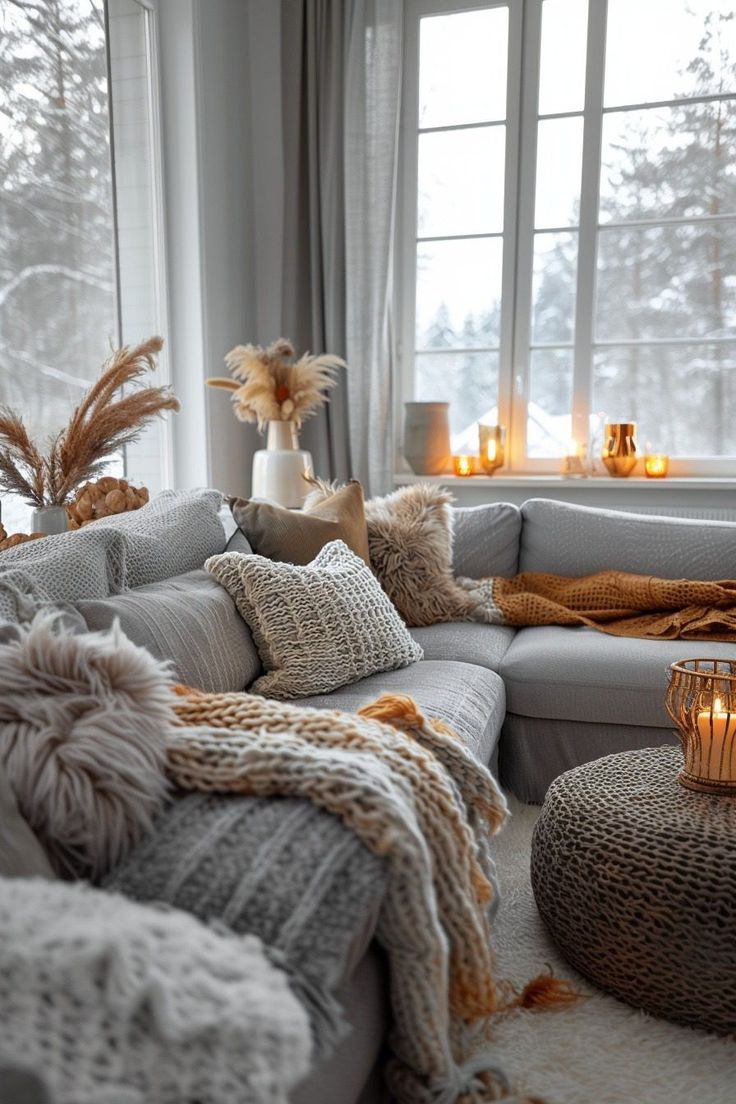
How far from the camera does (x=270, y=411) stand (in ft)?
10.2

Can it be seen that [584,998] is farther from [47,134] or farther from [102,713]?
[47,134]

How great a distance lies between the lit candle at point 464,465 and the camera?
3648mm

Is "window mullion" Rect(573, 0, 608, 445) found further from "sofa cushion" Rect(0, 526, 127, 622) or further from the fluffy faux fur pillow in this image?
"sofa cushion" Rect(0, 526, 127, 622)

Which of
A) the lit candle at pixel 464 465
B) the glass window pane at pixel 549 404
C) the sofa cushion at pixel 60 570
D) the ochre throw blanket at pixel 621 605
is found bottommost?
the ochre throw blanket at pixel 621 605

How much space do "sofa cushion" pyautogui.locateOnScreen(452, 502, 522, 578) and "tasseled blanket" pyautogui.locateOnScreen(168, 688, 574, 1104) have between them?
1593mm

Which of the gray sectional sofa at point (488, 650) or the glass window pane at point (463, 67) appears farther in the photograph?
the glass window pane at point (463, 67)

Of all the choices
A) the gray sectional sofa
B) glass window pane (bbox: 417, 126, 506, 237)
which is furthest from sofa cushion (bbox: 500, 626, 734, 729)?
glass window pane (bbox: 417, 126, 506, 237)

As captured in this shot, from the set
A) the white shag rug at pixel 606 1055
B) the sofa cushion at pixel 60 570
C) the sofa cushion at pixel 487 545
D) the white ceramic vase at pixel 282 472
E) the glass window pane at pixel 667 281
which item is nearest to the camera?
the white shag rug at pixel 606 1055

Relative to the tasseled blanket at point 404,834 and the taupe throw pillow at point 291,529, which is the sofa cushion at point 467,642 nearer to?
the taupe throw pillow at point 291,529

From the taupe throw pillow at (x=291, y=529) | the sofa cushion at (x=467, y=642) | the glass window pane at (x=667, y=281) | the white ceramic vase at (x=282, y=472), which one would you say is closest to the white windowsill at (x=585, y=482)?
the glass window pane at (x=667, y=281)

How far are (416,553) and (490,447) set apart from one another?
1269 millimetres

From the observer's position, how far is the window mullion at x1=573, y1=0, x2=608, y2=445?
343 cm

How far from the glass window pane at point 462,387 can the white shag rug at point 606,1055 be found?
8.55 ft

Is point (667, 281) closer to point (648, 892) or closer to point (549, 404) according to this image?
point (549, 404)
